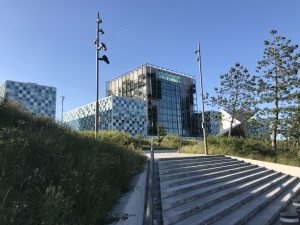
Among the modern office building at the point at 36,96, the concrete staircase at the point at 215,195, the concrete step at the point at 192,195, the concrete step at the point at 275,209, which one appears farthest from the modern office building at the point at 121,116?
the concrete step at the point at 192,195

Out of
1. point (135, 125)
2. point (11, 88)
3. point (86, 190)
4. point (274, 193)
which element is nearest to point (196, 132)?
point (135, 125)

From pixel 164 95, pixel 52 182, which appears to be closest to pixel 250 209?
pixel 52 182

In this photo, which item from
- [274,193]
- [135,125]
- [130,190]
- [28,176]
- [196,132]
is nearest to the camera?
[28,176]

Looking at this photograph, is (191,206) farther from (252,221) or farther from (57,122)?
(57,122)

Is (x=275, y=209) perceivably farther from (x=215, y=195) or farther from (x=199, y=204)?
(x=199, y=204)

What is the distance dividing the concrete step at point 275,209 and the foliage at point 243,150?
881 cm

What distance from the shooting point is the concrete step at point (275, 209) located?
9082mm

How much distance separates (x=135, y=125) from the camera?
96.3 m

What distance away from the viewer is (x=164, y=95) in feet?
340

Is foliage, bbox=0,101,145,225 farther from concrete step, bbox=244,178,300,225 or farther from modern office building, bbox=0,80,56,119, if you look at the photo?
modern office building, bbox=0,80,56,119

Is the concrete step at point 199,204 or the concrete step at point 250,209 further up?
the concrete step at point 199,204

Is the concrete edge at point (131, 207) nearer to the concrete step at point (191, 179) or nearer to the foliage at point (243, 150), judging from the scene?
the concrete step at point (191, 179)

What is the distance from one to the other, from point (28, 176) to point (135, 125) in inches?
3561

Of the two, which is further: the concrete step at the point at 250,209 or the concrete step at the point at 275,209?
the concrete step at the point at 275,209
